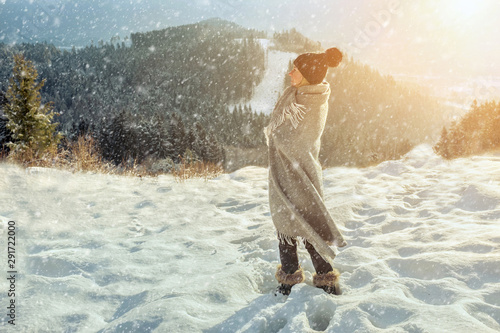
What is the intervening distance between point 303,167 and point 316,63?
926 millimetres

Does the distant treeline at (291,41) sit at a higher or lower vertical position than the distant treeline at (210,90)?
higher

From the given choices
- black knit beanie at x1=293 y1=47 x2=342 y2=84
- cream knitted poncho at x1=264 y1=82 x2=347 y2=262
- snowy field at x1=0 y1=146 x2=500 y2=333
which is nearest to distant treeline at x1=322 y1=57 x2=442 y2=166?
snowy field at x1=0 y1=146 x2=500 y2=333

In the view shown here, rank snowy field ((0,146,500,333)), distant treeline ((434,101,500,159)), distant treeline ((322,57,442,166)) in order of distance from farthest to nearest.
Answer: distant treeline ((322,57,442,166)) → distant treeline ((434,101,500,159)) → snowy field ((0,146,500,333))

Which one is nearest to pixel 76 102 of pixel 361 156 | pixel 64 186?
pixel 361 156

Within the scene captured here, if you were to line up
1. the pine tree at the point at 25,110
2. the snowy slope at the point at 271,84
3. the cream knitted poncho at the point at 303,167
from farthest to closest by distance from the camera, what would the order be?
1. the snowy slope at the point at 271,84
2. the pine tree at the point at 25,110
3. the cream knitted poncho at the point at 303,167

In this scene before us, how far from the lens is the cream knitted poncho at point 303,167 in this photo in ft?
8.83

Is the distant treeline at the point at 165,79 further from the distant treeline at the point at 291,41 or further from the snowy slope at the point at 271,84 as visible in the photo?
the distant treeline at the point at 291,41

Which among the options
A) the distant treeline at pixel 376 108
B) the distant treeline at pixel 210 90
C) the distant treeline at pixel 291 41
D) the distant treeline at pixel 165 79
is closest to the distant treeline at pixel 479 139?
the distant treeline at pixel 210 90

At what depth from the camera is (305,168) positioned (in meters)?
2.75

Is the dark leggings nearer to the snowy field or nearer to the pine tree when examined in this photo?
the snowy field

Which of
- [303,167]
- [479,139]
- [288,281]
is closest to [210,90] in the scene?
[479,139]

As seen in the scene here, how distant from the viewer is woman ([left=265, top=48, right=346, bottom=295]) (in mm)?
2695

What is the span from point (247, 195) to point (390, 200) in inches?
113

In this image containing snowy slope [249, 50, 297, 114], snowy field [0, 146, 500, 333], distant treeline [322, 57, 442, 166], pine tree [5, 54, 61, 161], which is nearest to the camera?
snowy field [0, 146, 500, 333]
